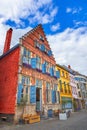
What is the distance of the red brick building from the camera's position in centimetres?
1323

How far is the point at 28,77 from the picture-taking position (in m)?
14.9

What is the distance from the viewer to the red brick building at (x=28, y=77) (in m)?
13.2

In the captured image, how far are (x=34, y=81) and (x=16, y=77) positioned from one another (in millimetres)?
2904

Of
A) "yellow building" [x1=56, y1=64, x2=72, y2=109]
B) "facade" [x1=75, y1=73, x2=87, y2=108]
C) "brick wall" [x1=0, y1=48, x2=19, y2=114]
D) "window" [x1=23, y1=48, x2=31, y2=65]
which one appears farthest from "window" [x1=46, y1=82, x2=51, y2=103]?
"facade" [x1=75, y1=73, x2=87, y2=108]

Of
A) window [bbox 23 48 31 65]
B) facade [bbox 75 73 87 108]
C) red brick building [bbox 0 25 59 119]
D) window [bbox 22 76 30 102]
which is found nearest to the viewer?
red brick building [bbox 0 25 59 119]

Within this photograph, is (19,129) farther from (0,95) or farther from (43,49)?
(43,49)

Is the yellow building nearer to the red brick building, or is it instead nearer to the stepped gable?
the red brick building

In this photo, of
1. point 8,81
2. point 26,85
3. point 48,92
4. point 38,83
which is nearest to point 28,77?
point 26,85

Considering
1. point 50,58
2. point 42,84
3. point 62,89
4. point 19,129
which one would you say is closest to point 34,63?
point 42,84

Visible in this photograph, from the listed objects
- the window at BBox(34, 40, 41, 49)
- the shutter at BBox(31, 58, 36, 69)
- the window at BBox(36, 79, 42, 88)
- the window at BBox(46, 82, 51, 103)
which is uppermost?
the window at BBox(34, 40, 41, 49)

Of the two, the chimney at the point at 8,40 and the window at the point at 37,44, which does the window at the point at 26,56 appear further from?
the chimney at the point at 8,40

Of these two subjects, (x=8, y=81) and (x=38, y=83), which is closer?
(x=8, y=81)

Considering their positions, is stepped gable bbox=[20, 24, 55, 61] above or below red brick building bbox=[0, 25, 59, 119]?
above

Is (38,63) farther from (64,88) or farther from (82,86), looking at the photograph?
(82,86)
